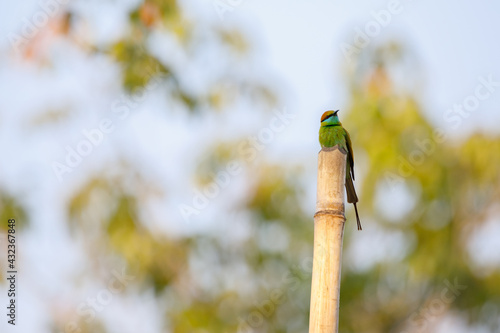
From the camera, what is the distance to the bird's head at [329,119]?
11.8 ft

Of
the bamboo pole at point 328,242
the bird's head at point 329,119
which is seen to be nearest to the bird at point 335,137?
the bird's head at point 329,119

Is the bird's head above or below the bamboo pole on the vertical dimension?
above

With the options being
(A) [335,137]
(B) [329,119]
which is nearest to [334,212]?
(A) [335,137]

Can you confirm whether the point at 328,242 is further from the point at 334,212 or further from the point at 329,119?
the point at 329,119

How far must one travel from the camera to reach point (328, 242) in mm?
2037

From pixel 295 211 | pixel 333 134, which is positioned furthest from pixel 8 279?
pixel 333 134

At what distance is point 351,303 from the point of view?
5.68 metres

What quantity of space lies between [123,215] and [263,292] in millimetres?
1341

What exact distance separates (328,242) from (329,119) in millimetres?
1707

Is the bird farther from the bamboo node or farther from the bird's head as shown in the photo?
the bamboo node

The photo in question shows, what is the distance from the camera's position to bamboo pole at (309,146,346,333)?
195 centimetres

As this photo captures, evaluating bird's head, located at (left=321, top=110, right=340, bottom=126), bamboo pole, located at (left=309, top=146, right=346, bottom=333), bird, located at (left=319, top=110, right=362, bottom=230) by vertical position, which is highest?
bird's head, located at (left=321, top=110, right=340, bottom=126)

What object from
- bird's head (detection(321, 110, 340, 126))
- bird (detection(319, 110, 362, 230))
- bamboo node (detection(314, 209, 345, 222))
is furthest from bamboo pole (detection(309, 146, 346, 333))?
bird's head (detection(321, 110, 340, 126))

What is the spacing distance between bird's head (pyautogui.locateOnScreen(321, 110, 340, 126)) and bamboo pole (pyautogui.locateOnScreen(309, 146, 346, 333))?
1.42 meters
